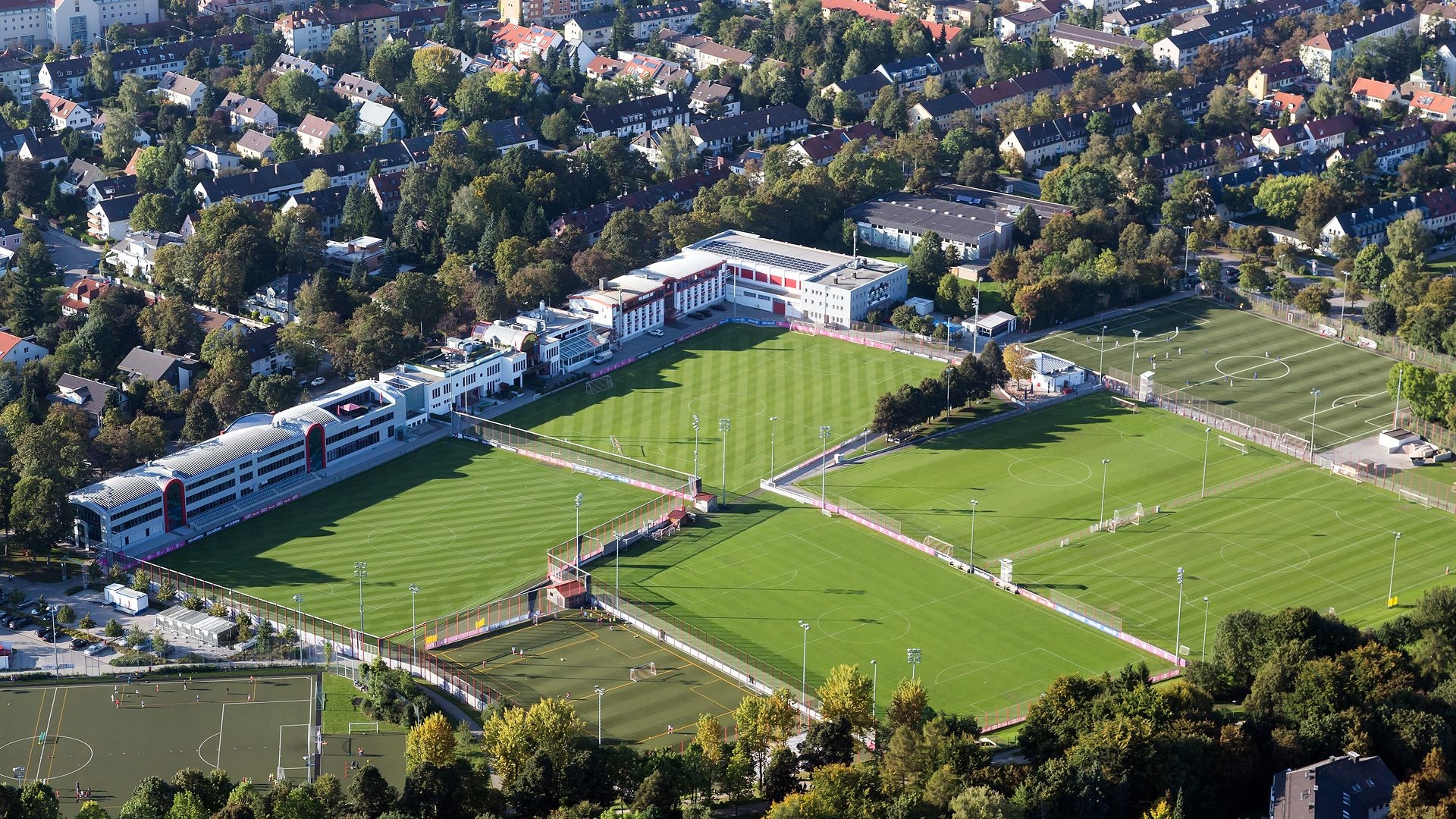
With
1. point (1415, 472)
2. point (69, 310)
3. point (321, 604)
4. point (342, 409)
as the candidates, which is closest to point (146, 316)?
point (69, 310)

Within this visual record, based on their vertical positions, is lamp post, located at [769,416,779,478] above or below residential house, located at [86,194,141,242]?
below

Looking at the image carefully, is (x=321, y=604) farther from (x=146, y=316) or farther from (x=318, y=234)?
(x=318, y=234)

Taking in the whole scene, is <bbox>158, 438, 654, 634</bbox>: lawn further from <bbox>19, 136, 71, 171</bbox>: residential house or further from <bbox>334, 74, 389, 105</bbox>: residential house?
<bbox>334, 74, 389, 105</bbox>: residential house

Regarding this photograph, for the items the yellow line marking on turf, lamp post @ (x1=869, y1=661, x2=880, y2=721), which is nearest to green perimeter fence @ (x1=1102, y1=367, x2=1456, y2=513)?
lamp post @ (x1=869, y1=661, x2=880, y2=721)

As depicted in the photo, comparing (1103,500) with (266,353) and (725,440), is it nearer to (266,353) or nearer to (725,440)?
(725,440)

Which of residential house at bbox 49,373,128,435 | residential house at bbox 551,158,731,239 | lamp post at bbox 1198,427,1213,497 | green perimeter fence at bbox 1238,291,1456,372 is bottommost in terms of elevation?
lamp post at bbox 1198,427,1213,497
